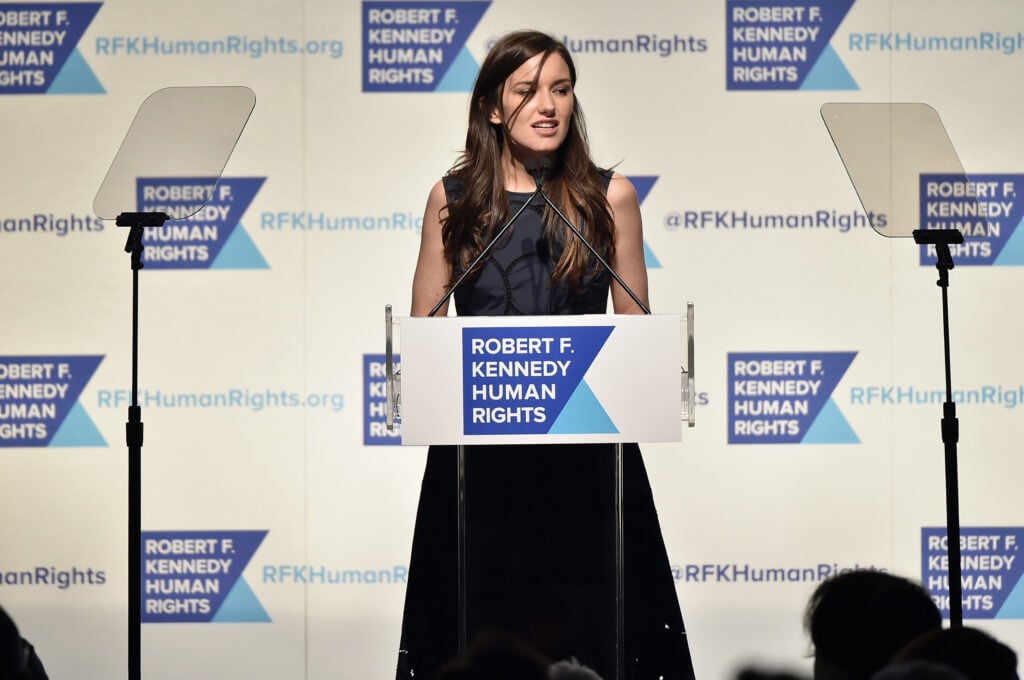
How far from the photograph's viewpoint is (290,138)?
165 inches

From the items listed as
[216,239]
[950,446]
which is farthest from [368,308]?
[950,446]

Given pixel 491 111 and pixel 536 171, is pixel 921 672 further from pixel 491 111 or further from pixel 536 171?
pixel 491 111

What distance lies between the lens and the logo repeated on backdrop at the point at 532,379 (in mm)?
2357

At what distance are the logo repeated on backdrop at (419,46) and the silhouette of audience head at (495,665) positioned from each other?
108 inches

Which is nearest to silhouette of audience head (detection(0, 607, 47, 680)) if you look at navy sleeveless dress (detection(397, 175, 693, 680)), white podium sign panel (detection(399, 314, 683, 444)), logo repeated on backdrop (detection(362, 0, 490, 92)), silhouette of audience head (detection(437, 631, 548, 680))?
silhouette of audience head (detection(437, 631, 548, 680))

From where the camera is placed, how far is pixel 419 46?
4.20 m

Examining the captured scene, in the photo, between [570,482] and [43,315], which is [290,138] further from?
[570,482]

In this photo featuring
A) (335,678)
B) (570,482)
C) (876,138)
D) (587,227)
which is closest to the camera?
(570,482)

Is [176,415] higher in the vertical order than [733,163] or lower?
lower

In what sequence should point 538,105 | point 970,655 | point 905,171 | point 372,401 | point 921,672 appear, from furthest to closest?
point 372,401
point 905,171
point 538,105
point 970,655
point 921,672

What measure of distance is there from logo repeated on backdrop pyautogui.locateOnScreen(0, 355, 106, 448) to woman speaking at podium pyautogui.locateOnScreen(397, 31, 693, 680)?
1741 millimetres

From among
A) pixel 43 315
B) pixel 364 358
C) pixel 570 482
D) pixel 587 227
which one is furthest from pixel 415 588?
pixel 43 315

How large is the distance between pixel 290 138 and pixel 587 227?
1.68m

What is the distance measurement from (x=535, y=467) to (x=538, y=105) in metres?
0.88
